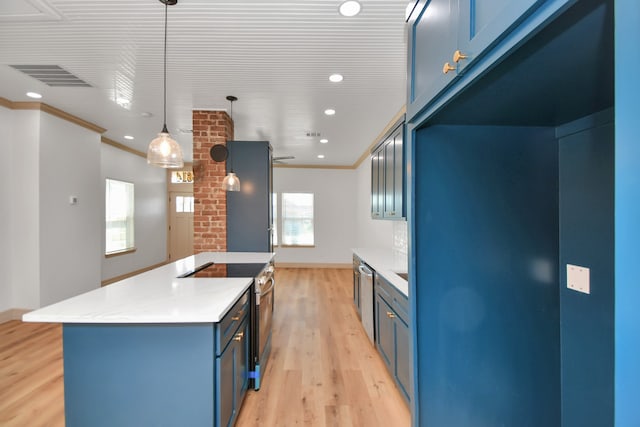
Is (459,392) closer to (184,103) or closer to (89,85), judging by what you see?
(184,103)

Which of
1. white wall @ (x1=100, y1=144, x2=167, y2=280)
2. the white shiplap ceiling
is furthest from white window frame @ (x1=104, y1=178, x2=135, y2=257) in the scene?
the white shiplap ceiling

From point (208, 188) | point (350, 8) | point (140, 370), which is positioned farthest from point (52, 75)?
point (140, 370)

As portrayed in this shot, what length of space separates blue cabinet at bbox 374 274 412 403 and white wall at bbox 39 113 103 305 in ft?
14.5

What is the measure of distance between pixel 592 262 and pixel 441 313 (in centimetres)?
64

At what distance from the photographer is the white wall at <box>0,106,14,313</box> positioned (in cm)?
369

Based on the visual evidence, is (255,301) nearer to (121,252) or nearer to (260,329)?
(260,329)

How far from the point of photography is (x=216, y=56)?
261cm

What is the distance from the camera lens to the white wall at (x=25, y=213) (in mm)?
3795

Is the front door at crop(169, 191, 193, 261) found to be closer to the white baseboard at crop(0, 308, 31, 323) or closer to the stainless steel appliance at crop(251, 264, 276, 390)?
the white baseboard at crop(0, 308, 31, 323)

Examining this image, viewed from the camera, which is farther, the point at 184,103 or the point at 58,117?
the point at 58,117

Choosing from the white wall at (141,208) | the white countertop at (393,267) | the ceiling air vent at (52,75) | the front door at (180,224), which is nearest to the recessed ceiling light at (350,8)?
the white countertop at (393,267)

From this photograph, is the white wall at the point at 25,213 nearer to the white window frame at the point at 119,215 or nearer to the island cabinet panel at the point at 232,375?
the white window frame at the point at 119,215

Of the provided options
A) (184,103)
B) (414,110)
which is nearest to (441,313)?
(414,110)

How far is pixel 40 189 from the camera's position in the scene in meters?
3.85
